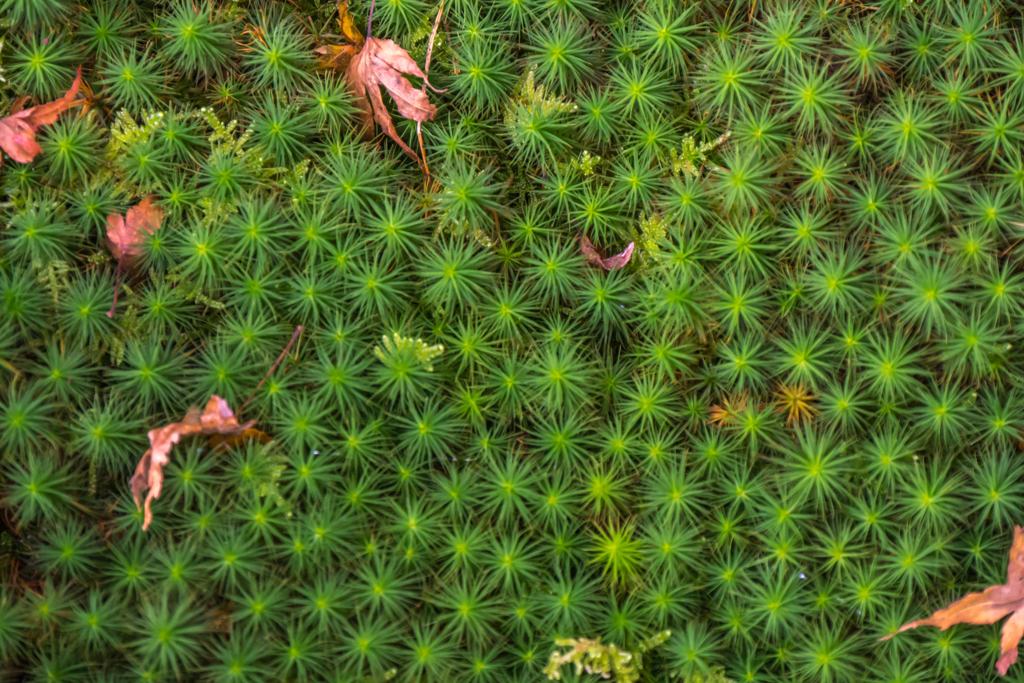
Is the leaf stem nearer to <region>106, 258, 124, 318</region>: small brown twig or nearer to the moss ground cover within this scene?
the moss ground cover

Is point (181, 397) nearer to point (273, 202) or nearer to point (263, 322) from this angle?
point (263, 322)

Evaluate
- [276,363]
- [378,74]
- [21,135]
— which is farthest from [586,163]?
[21,135]

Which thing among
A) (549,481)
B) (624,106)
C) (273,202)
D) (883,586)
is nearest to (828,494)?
(883,586)

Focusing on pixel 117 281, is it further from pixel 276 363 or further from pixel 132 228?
pixel 276 363

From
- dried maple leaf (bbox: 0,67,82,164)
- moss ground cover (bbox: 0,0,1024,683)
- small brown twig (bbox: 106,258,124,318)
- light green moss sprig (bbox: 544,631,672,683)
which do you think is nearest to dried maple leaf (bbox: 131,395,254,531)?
moss ground cover (bbox: 0,0,1024,683)

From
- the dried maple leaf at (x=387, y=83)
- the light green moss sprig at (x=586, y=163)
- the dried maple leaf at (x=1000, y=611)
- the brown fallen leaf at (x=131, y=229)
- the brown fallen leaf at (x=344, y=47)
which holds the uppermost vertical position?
the brown fallen leaf at (x=344, y=47)

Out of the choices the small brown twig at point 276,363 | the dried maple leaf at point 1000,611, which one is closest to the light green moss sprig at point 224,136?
the small brown twig at point 276,363

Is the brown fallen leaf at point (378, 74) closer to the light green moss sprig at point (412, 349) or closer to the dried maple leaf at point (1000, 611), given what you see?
the light green moss sprig at point (412, 349)
